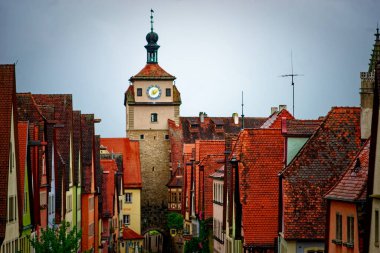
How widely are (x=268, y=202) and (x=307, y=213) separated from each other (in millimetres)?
7664

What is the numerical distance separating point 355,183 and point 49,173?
24.5 metres

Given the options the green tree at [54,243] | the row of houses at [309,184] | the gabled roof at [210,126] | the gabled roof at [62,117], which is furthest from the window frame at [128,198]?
the green tree at [54,243]

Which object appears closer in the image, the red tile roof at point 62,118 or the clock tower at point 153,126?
the red tile roof at point 62,118

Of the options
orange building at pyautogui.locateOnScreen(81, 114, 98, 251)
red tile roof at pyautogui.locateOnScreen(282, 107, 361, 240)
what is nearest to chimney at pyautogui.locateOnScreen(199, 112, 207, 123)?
orange building at pyautogui.locateOnScreen(81, 114, 98, 251)

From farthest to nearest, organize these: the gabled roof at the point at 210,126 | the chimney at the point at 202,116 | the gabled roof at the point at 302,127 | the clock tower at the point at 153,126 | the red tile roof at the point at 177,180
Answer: the chimney at the point at 202,116 → the gabled roof at the point at 210,126 → the clock tower at the point at 153,126 → the red tile roof at the point at 177,180 → the gabled roof at the point at 302,127

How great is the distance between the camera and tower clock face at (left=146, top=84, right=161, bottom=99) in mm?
134250

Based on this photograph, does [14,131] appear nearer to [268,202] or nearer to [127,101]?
[268,202]

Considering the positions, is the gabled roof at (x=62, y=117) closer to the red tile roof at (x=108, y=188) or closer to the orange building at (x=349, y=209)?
the red tile roof at (x=108, y=188)

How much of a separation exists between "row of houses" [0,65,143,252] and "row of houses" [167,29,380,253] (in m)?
7.55

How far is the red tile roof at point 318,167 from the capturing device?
3800 centimetres

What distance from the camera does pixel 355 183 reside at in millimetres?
30516

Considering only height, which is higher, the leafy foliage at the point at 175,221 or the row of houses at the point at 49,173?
the row of houses at the point at 49,173

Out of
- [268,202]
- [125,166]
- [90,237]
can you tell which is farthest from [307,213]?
[125,166]

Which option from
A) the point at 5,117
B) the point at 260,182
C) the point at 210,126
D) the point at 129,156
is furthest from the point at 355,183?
the point at 210,126
